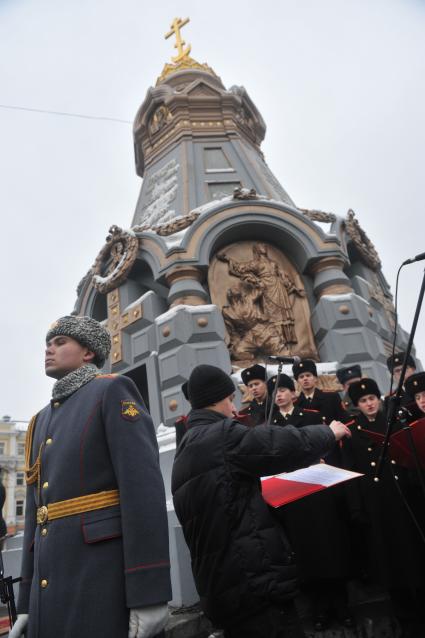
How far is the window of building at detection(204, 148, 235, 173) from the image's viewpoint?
32.7 ft

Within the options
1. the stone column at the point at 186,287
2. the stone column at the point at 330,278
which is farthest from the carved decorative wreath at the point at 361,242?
the stone column at the point at 186,287

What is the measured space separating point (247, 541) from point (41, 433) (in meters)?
1.17

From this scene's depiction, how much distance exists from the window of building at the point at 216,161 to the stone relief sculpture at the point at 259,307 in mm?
2950

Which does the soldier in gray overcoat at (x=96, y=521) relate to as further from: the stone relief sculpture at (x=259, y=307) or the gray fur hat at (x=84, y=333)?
the stone relief sculpture at (x=259, y=307)

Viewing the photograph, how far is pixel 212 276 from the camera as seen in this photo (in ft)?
25.0

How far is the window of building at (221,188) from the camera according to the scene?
9406 millimetres

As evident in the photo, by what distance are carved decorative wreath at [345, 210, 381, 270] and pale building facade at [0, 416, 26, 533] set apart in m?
32.2

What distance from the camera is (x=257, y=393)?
485cm

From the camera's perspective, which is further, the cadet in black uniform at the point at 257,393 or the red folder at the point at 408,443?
the cadet in black uniform at the point at 257,393

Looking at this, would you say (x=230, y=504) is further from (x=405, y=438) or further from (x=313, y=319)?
(x=313, y=319)

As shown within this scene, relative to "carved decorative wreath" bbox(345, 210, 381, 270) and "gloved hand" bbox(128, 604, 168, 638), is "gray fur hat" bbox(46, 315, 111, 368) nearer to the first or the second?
"gloved hand" bbox(128, 604, 168, 638)

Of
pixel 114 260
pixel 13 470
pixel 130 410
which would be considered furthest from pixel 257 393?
pixel 13 470

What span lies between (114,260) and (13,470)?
114 ft

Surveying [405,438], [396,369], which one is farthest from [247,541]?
[396,369]
